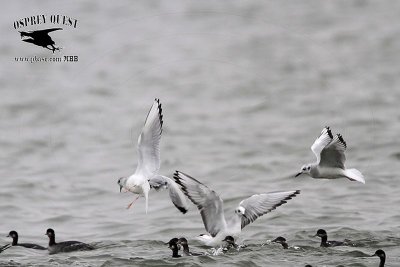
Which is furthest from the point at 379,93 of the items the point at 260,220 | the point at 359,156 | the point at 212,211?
the point at 212,211

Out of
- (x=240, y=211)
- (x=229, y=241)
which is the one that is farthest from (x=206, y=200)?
(x=229, y=241)

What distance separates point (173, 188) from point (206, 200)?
1.20 meters

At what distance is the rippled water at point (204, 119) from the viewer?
16.7m

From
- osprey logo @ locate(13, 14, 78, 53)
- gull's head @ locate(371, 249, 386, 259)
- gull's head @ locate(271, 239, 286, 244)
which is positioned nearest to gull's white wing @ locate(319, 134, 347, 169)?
gull's head @ locate(271, 239, 286, 244)

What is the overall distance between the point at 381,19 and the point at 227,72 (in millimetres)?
4818

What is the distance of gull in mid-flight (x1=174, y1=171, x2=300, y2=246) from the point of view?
1378 centimetres

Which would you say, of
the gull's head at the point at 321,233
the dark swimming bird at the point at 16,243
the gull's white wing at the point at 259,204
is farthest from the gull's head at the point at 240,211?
the dark swimming bird at the point at 16,243

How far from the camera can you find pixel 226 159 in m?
22.0

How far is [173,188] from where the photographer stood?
49.1 feet

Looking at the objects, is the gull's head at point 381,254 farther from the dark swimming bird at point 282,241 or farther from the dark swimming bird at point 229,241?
the dark swimming bird at point 229,241

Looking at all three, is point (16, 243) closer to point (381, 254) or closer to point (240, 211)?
point (240, 211)

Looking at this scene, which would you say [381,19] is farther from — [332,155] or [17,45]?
[332,155]

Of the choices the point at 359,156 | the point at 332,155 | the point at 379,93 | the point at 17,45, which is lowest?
the point at 332,155

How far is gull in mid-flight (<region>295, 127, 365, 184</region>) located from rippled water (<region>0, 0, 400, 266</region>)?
0.97 m
